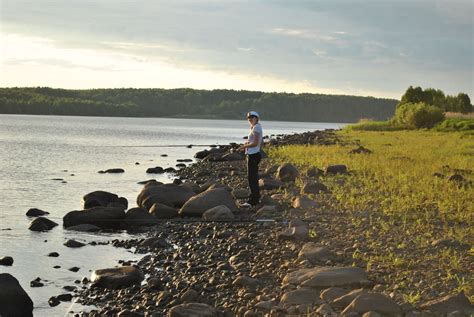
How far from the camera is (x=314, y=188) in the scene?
17.2 meters

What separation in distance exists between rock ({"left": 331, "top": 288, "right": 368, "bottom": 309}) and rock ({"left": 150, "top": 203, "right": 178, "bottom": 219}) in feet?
30.1

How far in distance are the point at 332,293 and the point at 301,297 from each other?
0.42m

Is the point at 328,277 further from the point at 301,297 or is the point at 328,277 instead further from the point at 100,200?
the point at 100,200

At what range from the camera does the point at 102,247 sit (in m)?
13.8

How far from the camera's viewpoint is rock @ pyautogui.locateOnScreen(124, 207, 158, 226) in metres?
16.1

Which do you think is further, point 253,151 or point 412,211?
point 253,151

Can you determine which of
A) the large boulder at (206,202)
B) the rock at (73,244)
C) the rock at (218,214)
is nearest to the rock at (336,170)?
the large boulder at (206,202)

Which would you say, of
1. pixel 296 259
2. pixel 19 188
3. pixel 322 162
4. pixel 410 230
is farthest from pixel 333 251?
pixel 19 188

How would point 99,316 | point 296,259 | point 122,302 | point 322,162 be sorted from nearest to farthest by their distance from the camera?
1. point 99,316
2. point 122,302
3. point 296,259
4. point 322,162

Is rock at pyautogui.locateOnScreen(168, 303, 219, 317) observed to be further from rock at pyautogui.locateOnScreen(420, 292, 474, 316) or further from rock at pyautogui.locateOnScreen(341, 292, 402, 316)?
rock at pyautogui.locateOnScreen(420, 292, 474, 316)

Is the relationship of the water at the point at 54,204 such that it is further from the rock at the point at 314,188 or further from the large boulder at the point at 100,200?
the rock at the point at 314,188

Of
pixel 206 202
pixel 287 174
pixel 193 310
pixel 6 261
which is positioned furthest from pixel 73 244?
pixel 287 174

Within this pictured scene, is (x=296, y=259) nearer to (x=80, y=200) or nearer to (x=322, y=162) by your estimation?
(x=80, y=200)

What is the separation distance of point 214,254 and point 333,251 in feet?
7.64
